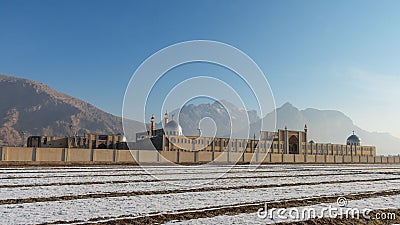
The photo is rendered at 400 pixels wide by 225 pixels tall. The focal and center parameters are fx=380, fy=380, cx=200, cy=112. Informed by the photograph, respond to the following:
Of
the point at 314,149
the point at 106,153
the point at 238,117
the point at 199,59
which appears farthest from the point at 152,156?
the point at 314,149

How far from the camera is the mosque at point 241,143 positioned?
A: 99.9 metres

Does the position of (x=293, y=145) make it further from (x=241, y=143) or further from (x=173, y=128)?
(x=173, y=128)

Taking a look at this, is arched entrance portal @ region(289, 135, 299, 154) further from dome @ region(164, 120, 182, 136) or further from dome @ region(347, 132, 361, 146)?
dome @ region(347, 132, 361, 146)

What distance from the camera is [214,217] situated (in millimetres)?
12211

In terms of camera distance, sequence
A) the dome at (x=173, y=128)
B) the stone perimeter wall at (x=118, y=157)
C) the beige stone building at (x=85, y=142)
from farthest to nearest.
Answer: the dome at (x=173, y=128) < the beige stone building at (x=85, y=142) < the stone perimeter wall at (x=118, y=157)

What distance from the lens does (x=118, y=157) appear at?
58.6 metres

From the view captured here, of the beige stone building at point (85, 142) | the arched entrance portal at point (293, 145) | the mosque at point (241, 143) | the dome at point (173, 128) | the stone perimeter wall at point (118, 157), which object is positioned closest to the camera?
the stone perimeter wall at point (118, 157)

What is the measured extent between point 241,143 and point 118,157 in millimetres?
67540

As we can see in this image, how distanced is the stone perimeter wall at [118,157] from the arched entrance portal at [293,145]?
137 ft

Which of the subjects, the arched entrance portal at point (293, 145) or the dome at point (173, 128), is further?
the arched entrance portal at point (293, 145)

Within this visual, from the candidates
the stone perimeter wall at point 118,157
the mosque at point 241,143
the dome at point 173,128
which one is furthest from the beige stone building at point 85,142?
the stone perimeter wall at point 118,157

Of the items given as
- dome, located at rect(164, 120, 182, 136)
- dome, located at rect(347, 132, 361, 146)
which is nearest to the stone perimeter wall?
dome, located at rect(164, 120, 182, 136)

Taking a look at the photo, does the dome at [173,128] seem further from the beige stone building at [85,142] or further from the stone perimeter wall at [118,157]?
the stone perimeter wall at [118,157]

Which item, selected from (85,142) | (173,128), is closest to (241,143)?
(173,128)
